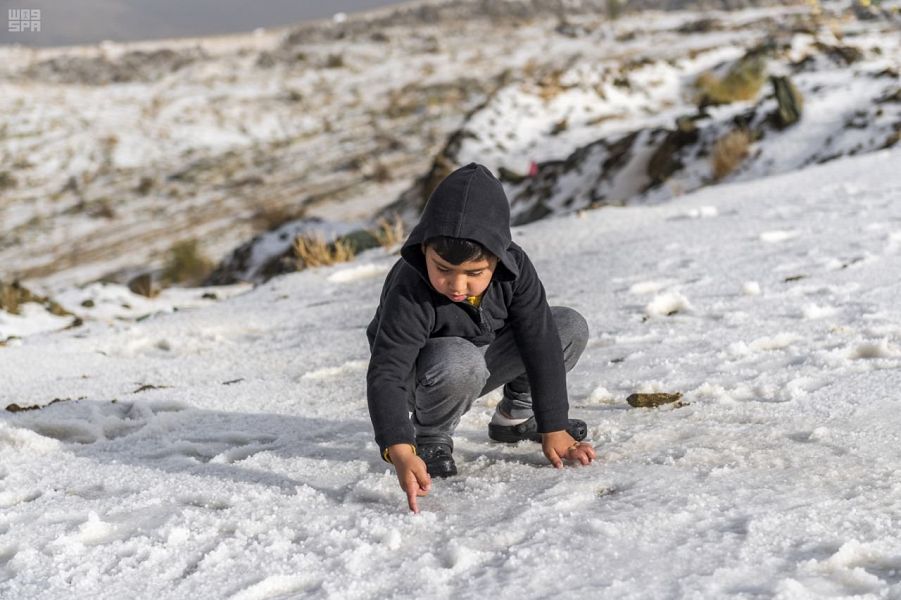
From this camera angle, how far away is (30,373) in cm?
414

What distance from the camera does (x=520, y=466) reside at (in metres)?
2.39

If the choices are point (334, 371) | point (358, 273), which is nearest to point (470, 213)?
point (334, 371)

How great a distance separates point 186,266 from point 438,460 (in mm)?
10366

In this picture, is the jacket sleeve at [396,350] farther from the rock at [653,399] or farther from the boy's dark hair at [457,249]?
the rock at [653,399]

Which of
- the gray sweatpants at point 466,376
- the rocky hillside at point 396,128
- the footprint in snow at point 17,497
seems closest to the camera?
the gray sweatpants at point 466,376

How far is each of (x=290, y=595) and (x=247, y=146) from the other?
21.5 m

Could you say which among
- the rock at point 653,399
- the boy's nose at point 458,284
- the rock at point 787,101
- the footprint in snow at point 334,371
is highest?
the rock at point 787,101

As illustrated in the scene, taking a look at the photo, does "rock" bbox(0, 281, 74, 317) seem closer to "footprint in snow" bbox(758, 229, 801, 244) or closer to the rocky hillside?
the rocky hillside

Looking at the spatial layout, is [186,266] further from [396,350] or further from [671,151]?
[396,350]

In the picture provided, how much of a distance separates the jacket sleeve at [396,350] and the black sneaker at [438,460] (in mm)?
217

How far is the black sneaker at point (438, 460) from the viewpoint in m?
2.34

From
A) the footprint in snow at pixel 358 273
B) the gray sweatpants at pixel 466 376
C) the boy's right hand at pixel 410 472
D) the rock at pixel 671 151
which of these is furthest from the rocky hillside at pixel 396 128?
the boy's right hand at pixel 410 472

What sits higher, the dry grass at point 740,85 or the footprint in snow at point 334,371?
the dry grass at point 740,85

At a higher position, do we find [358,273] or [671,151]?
[671,151]
